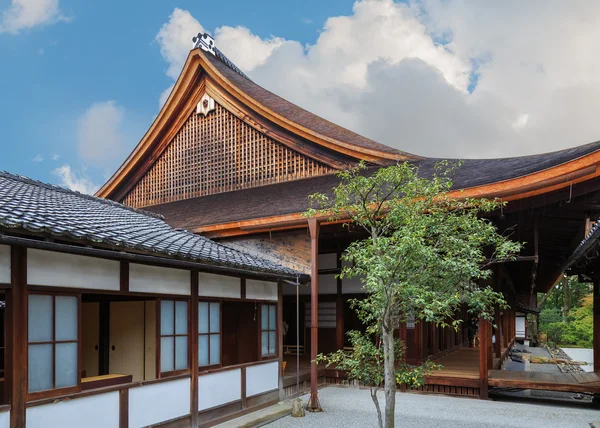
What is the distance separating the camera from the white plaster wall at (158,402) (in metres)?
7.21

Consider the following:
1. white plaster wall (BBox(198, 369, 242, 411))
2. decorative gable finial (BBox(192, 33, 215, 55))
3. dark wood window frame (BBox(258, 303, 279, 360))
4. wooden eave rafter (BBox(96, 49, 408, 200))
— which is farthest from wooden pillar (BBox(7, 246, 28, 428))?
decorative gable finial (BBox(192, 33, 215, 55))

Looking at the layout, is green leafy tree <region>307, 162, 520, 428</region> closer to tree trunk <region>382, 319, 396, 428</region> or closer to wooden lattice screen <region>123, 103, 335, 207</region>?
tree trunk <region>382, 319, 396, 428</region>

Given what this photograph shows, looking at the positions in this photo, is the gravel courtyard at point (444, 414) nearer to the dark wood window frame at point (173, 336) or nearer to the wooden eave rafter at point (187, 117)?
the dark wood window frame at point (173, 336)

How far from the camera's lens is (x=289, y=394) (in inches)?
441

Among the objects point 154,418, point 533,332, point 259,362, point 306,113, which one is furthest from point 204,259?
point 533,332

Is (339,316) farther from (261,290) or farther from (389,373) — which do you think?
(389,373)

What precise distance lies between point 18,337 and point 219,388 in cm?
404

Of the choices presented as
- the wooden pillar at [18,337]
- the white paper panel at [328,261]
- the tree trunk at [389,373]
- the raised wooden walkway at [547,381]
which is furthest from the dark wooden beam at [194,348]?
the raised wooden walkway at [547,381]

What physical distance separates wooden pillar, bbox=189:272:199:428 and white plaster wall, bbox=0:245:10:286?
3286mm

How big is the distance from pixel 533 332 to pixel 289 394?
3126cm

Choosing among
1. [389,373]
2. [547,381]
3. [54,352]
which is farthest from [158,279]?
[547,381]

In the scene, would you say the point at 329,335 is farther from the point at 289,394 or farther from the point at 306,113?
the point at 306,113

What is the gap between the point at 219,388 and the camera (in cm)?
901

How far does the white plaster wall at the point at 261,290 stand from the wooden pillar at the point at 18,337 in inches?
192
